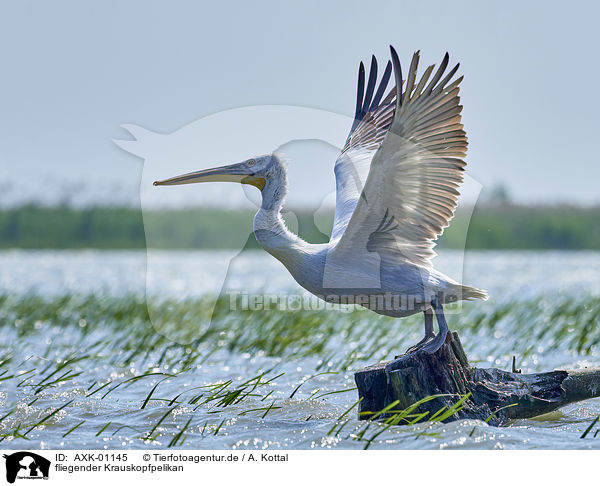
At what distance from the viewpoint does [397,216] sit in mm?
5457

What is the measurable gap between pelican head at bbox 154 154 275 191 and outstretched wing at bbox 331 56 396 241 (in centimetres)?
82

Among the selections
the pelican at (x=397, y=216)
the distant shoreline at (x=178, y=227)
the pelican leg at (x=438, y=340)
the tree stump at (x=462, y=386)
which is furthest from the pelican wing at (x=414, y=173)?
the distant shoreline at (x=178, y=227)

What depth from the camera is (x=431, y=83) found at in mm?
5059

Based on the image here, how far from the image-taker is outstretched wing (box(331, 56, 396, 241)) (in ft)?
21.6

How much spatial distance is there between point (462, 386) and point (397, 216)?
1.29 meters

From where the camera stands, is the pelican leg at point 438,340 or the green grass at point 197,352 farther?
the green grass at point 197,352

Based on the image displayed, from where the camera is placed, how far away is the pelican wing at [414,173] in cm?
500

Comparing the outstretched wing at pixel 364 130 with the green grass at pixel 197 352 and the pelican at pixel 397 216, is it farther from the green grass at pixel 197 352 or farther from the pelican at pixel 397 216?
the green grass at pixel 197 352

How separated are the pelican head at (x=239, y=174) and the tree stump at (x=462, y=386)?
1.76 metres

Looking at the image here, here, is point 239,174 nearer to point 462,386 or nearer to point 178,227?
point 462,386
